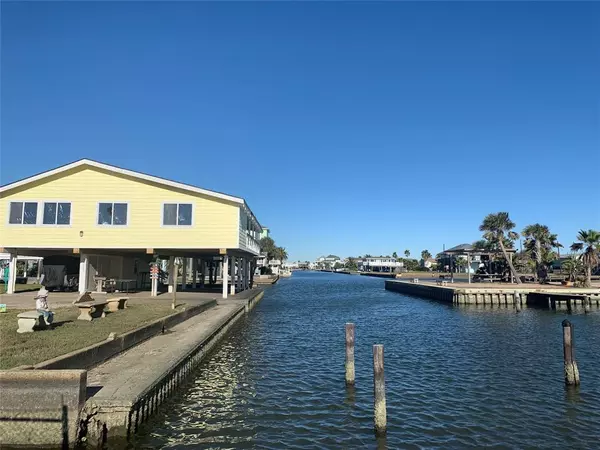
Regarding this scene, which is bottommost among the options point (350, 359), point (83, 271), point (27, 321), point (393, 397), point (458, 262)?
point (393, 397)

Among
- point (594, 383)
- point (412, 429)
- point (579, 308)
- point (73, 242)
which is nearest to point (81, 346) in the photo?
point (412, 429)

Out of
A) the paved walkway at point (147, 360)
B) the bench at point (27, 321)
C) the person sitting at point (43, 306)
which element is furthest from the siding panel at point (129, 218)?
the bench at point (27, 321)

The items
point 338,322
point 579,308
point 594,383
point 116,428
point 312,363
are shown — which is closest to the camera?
point 116,428

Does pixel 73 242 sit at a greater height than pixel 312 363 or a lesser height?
greater

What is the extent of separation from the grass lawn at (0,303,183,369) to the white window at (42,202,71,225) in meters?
10.5

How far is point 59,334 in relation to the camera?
12984mm

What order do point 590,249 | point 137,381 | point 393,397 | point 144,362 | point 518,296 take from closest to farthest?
point 137,381
point 144,362
point 393,397
point 518,296
point 590,249

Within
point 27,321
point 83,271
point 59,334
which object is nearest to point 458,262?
point 83,271

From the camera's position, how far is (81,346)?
11.3 m

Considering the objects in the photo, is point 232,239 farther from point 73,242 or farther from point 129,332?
point 129,332

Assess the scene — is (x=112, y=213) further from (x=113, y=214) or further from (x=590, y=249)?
(x=590, y=249)

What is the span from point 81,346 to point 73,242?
19234mm

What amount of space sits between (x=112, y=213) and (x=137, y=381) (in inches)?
833

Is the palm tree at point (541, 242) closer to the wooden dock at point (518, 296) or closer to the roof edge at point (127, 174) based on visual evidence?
the wooden dock at point (518, 296)
